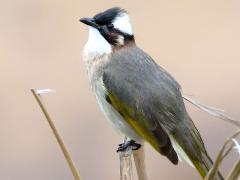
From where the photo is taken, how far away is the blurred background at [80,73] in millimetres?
6371

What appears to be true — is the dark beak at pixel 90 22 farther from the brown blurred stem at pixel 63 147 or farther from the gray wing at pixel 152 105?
the brown blurred stem at pixel 63 147

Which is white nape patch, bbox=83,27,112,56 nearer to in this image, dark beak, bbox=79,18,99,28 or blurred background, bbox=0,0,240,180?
dark beak, bbox=79,18,99,28

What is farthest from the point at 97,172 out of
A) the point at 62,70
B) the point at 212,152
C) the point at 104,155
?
the point at 62,70

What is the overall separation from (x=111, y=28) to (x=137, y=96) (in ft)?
1.16

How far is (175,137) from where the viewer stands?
466cm

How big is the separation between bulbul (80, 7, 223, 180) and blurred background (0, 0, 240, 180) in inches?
56.7

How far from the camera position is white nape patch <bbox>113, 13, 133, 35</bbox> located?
184 inches

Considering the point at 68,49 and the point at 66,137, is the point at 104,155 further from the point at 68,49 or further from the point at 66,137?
the point at 68,49

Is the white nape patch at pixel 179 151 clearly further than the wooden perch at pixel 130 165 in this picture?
Yes

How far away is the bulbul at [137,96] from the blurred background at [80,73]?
56.7 inches

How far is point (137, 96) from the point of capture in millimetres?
4617

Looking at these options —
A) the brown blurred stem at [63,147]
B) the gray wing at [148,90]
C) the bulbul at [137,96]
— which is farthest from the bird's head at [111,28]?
the brown blurred stem at [63,147]

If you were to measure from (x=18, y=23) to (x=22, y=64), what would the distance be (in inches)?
25.1

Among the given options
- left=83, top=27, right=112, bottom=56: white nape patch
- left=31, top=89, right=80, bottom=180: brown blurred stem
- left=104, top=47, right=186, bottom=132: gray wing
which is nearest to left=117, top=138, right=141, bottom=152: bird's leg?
left=104, top=47, right=186, bottom=132: gray wing
